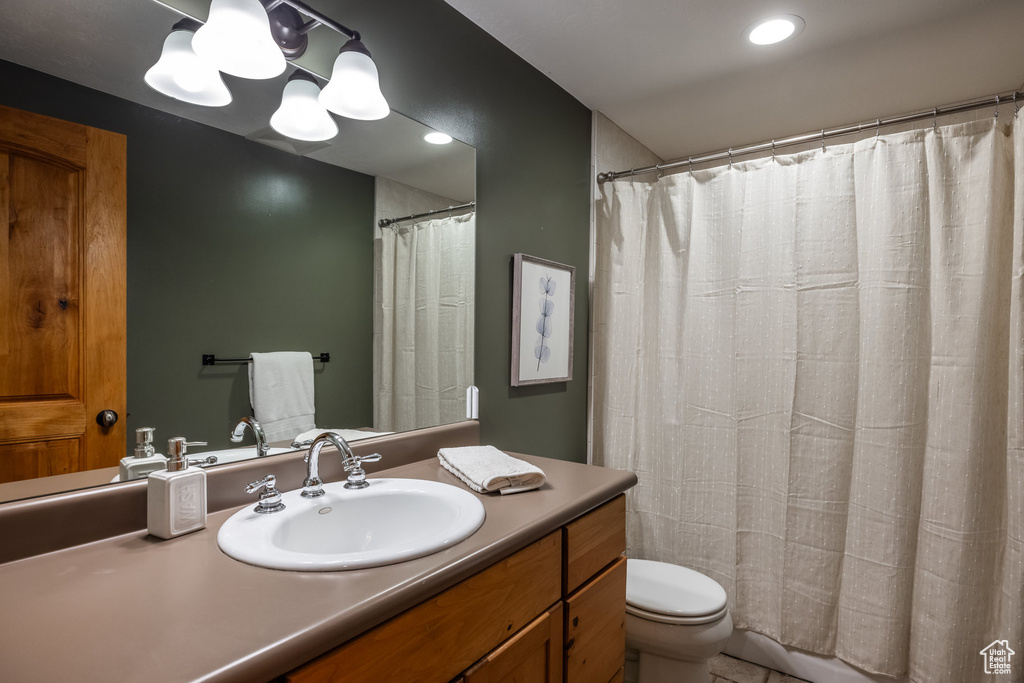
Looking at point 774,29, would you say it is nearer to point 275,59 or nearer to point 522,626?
point 275,59

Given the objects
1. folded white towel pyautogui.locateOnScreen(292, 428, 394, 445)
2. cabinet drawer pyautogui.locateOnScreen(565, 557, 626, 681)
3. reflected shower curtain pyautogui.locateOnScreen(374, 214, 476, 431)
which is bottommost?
cabinet drawer pyautogui.locateOnScreen(565, 557, 626, 681)

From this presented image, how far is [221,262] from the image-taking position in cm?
111

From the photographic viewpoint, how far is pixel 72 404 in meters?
0.93

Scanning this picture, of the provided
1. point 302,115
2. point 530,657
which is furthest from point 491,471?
point 302,115

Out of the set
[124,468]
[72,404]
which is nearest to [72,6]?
[72,404]

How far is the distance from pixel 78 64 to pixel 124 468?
74 centimetres

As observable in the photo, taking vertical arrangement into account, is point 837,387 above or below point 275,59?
A: below

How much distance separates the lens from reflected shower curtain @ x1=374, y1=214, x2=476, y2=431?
1462mm

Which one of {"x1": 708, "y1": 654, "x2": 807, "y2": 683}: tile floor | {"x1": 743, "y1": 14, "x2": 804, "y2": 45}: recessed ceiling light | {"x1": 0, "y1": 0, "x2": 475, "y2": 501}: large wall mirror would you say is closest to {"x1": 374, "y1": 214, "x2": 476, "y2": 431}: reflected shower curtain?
{"x1": 0, "y1": 0, "x2": 475, "y2": 501}: large wall mirror

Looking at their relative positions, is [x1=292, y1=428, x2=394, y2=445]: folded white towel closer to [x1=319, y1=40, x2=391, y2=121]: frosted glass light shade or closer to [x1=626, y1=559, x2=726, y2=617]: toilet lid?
[x1=319, y1=40, x2=391, y2=121]: frosted glass light shade

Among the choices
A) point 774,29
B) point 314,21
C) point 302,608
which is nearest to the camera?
point 302,608

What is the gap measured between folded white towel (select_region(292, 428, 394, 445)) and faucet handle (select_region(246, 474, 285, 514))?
0.21 meters

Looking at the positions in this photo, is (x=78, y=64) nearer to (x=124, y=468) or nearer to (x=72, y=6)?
(x=72, y=6)

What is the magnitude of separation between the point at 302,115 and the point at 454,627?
1.17 m
